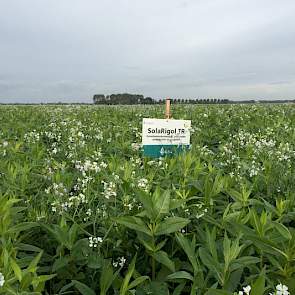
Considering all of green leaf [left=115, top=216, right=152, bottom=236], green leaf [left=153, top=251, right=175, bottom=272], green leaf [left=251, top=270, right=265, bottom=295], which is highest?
green leaf [left=115, top=216, right=152, bottom=236]

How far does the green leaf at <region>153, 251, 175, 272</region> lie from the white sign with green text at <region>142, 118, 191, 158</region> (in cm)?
322

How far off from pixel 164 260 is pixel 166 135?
3543 millimetres

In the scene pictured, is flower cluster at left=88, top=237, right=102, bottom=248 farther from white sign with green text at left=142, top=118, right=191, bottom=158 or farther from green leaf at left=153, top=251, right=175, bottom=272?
white sign with green text at left=142, top=118, right=191, bottom=158

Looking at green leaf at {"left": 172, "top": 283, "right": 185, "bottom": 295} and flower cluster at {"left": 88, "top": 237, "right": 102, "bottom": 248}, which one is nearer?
green leaf at {"left": 172, "top": 283, "right": 185, "bottom": 295}

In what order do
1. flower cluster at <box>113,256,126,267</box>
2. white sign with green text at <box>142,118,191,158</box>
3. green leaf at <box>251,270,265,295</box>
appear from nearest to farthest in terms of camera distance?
green leaf at <box>251,270,265,295</box> → flower cluster at <box>113,256,126,267</box> → white sign with green text at <box>142,118,191,158</box>

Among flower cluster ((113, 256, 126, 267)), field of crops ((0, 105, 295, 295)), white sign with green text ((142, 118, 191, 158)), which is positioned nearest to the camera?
field of crops ((0, 105, 295, 295))

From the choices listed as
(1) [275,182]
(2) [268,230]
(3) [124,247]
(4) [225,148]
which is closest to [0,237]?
(3) [124,247]

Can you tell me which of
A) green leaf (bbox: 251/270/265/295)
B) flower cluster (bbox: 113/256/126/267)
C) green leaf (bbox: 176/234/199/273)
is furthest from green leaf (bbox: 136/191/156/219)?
green leaf (bbox: 251/270/265/295)

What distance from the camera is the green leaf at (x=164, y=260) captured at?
2109 mm

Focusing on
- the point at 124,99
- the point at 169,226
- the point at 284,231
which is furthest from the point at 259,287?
the point at 124,99

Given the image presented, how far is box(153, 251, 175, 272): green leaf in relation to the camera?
6.92 feet

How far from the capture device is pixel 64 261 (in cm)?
216

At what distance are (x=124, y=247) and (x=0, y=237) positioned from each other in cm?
70

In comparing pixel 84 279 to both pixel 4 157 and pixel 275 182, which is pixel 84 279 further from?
pixel 4 157
